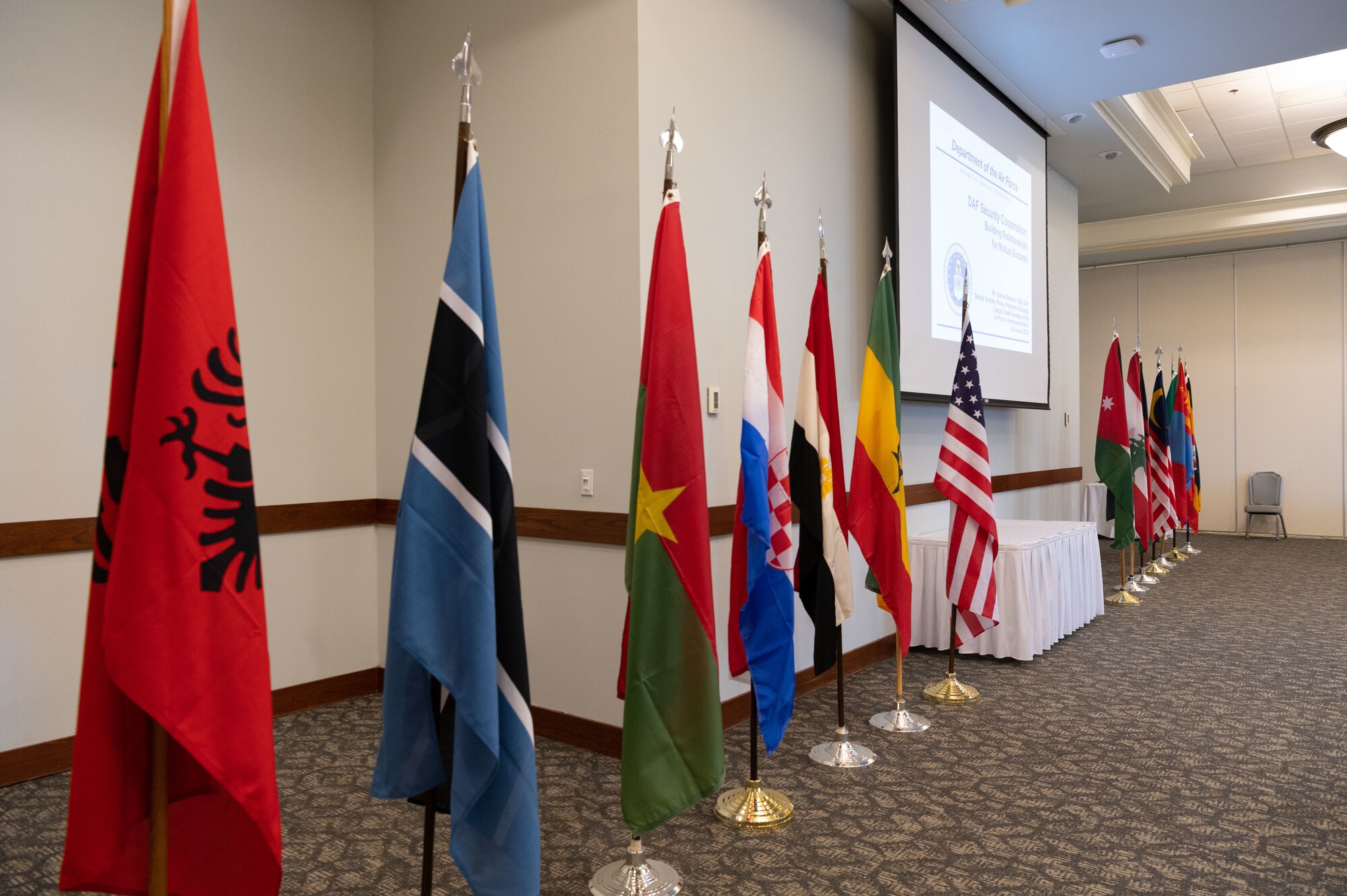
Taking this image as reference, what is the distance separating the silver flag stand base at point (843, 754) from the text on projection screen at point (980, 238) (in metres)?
2.77

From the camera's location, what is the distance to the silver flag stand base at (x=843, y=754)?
11.3 feet

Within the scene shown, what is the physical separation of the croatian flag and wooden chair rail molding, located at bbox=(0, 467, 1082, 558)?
2.26ft

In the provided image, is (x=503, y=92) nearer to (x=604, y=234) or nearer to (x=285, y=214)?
(x=604, y=234)

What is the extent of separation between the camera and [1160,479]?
7.94 metres

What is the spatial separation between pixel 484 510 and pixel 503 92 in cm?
279

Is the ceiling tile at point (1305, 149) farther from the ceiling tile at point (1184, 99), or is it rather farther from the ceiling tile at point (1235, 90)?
the ceiling tile at point (1235, 90)

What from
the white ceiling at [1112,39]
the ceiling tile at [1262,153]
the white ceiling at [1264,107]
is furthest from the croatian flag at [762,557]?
the ceiling tile at [1262,153]

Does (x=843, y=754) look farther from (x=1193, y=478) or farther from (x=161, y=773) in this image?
(x=1193, y=478)

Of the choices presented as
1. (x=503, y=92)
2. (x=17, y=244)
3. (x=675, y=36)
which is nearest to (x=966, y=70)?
(x=675, y=36)

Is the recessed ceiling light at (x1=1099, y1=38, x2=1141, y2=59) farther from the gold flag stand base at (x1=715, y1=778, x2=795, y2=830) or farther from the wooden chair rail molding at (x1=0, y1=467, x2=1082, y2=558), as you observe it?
the gold flag stand base at (x1=715, y1=778, x2=795, y2=830)

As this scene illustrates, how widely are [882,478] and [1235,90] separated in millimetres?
6152

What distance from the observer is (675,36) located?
3.74 meters

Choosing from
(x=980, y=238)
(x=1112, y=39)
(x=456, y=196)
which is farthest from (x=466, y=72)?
(x=1112, y=39)

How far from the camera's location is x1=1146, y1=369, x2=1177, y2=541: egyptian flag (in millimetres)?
7922
